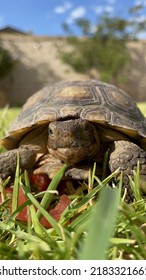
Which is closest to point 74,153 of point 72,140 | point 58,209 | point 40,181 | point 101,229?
point 72,140

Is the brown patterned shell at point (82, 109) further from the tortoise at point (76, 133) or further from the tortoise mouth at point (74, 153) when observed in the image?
the tortoise mouth at point (74, 153)

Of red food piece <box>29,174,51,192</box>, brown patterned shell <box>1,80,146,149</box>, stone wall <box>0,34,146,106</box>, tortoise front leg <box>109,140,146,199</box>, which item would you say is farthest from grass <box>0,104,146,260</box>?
stone wall <box>0,34,146,106</box>

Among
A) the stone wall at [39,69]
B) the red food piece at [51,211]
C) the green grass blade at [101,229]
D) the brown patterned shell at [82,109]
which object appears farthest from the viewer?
the stone wall at [39,69]

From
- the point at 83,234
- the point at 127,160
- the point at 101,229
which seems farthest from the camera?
the point at 127,160

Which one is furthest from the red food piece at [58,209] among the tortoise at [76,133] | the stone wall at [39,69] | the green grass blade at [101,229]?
the stone wall at [39,69]

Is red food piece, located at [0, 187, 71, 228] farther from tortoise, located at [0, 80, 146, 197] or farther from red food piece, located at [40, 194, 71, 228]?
tortoise, located at [0, 80, 146, 197]

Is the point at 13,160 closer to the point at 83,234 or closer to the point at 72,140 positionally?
the point at 72,140
